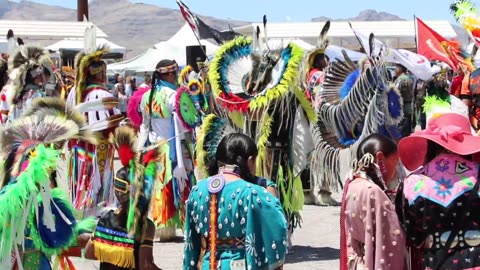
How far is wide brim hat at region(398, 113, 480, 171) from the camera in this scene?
376cm

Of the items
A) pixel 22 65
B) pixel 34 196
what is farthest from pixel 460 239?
pixel 22 65

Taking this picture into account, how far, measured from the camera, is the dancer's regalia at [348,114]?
7488mm

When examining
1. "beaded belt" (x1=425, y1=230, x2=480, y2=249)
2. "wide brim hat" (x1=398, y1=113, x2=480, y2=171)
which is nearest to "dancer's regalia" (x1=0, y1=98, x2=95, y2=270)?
"wide brim hat" (x1=398, y1=113, x2=480, y2=171)

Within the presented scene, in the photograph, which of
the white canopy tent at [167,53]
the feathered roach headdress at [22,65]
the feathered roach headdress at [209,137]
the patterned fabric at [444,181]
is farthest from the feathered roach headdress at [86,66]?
the white canopy tent at [167,53]

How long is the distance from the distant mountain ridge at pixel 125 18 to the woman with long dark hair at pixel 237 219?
373ft

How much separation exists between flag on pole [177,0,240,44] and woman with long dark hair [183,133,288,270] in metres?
3.80

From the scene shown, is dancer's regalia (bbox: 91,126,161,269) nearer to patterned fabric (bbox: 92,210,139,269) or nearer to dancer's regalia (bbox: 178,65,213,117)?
patterned fabric (bbox: 92,210,139,269)

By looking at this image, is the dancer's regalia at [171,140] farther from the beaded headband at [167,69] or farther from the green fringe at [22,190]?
the green fringe at [22,190]

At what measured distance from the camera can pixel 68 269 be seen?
4.63 meters

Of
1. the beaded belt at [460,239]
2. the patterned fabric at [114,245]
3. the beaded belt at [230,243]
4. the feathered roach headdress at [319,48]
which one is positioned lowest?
the patterned fabric at [114,245]

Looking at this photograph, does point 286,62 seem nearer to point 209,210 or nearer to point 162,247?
point 162,247

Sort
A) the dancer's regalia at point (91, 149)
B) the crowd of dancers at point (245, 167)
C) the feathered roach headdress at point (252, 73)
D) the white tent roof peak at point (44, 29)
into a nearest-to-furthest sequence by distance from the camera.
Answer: the crowd of dancers at point (245, 167), the feathered roach headdress at point (252, 73), the dancer's regalia at point (91, 149), the white tent roof peak at point (44, 29)

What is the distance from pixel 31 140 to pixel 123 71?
24605mm

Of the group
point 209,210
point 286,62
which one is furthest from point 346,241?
point 286,62
